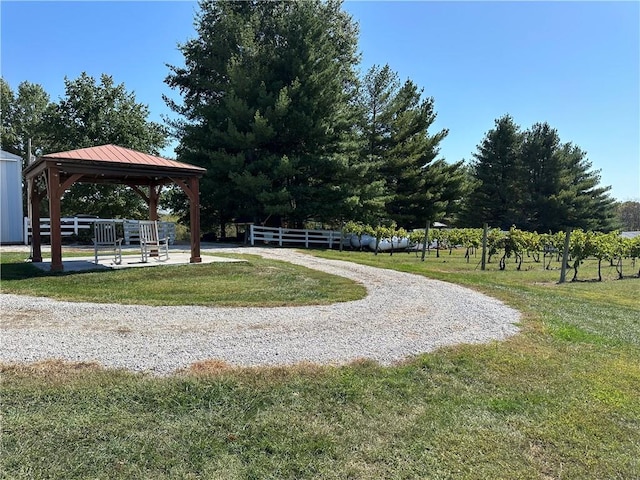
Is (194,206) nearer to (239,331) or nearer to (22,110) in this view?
(239,331)

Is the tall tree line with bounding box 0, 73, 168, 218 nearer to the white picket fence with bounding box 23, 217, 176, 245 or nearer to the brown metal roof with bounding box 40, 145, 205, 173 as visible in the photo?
the white picket fence with bounding box 23, 217, 176, 245

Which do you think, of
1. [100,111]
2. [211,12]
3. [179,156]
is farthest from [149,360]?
[211,12]

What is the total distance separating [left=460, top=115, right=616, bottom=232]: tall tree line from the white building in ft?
99.5

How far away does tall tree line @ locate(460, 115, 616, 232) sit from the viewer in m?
34.0

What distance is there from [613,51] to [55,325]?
11304 millimetres

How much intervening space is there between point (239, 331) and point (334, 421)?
2.14 metres

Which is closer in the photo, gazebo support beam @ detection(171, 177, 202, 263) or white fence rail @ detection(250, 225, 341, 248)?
gazebo support beam @ detection(171, 177, 202, 263)

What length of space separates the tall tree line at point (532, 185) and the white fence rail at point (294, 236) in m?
19.6

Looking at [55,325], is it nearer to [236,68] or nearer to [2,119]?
[236,68]

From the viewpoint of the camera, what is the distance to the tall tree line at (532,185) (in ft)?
112

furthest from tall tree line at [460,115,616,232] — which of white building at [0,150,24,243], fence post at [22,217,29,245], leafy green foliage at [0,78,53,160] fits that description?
leafy green foliage at [0,78,53,160]

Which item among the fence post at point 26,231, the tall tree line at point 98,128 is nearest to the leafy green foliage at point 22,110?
the tall tree line at point 98,128

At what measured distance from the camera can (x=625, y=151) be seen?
1477 centimetres

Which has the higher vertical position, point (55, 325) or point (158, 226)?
point (158, 226)
